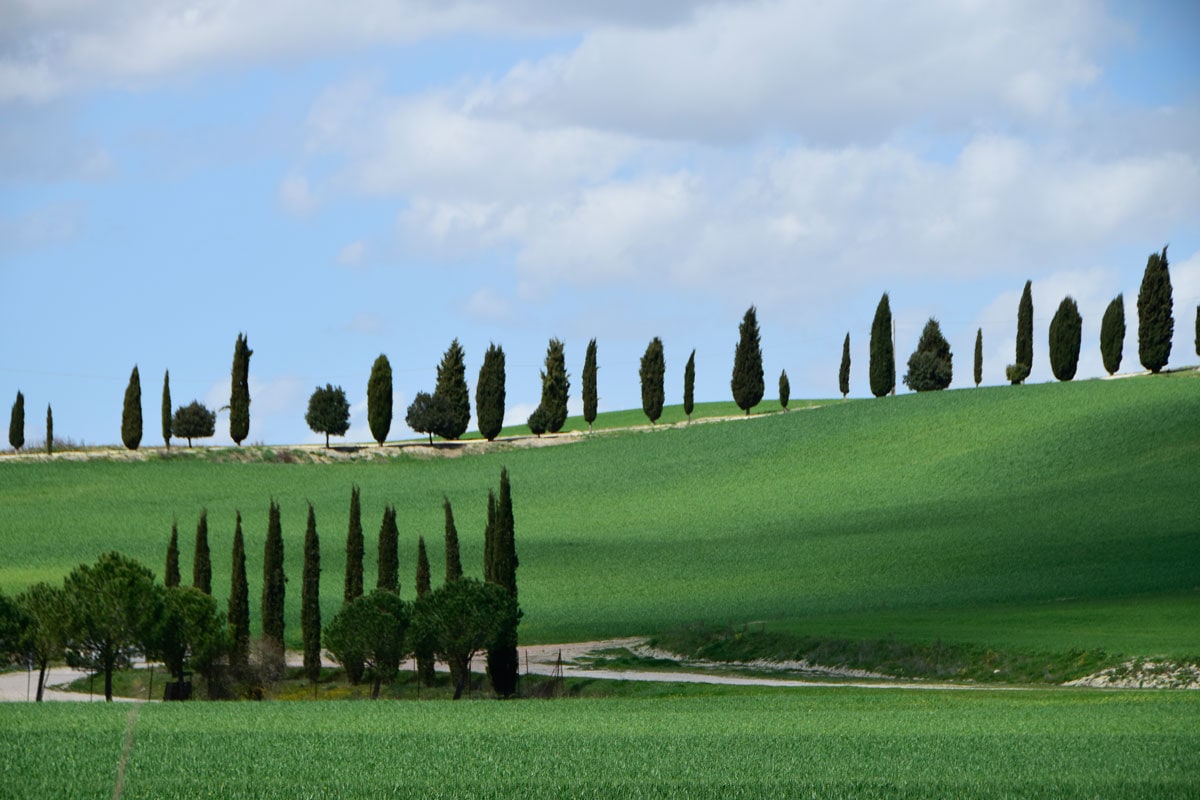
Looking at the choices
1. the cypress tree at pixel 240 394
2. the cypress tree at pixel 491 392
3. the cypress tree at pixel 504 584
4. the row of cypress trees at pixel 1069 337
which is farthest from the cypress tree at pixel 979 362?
the cypress tree at pixel 504 584

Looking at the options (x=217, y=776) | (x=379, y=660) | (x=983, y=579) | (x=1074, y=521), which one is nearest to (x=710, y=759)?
(x=217, y=776)

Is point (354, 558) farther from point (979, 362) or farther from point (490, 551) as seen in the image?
point (979, 362)

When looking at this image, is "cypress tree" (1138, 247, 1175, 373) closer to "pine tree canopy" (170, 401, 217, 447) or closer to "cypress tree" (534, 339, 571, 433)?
"cypress tree" (534, 339, 571, 433)

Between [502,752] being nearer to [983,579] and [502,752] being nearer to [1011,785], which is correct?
[1011,785]

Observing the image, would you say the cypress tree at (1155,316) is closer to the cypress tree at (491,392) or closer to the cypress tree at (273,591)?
the cypress tree at (491,392)

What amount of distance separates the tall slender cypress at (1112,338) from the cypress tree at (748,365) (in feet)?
76.1

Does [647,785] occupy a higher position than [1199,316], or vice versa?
[1199,316]

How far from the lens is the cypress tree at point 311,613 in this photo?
46219 mm

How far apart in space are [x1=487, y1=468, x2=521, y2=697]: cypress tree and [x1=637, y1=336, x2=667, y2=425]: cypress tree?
55819 mm

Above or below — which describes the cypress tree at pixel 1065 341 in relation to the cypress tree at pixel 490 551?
above

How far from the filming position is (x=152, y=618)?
4000 cm

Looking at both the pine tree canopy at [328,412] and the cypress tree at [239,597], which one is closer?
A: the cypress tree at [239,597]

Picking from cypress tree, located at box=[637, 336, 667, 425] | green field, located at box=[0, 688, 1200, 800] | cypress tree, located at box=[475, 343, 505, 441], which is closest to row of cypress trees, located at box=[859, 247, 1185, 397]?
cypress tree, located at box=[637, 336, 667, 425]

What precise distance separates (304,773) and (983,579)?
134ft
